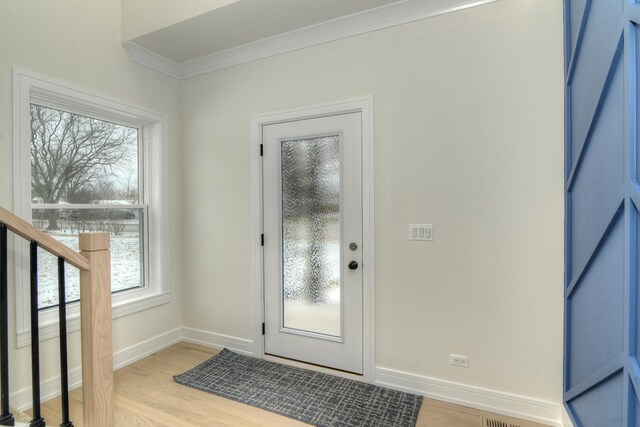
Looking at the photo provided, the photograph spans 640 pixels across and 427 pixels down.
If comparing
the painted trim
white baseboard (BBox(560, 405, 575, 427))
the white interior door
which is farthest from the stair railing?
white baseboard (BBox(560, 405, 575, 427))

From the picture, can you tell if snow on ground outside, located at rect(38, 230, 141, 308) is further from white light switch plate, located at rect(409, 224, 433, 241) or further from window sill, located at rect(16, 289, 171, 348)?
white light switch plate, located at rect(409, 224, 433, 241)

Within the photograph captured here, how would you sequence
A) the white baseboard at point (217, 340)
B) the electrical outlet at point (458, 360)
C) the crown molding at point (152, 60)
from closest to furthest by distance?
the electrical outlet at point (458, 360) → the crown molding at point (152, 60) → the white baseboard at point (217, 340)

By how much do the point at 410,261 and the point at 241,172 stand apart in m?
1.67

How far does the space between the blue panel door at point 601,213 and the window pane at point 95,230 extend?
331cm

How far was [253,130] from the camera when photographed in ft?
9.36

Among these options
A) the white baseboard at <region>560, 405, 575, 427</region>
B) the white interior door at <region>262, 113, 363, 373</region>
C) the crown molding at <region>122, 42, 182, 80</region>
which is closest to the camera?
the white baseboard at <region>560, 405, 575, 427</region>

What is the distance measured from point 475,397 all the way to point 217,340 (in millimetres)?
2240

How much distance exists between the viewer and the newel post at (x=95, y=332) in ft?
4.55

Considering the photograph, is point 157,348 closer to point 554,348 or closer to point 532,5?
point 554,348

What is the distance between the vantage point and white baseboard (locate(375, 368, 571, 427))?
197 cm

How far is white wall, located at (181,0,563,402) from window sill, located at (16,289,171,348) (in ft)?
6.89

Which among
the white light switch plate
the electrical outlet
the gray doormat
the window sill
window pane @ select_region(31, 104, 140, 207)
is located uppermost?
window pane @ select_region(31, 104, 140, 207)

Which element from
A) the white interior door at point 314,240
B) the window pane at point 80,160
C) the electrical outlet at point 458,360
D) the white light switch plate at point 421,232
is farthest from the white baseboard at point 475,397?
the window pane at point 80,160

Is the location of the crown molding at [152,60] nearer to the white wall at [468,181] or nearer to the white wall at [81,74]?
the white wall at [81,74]
